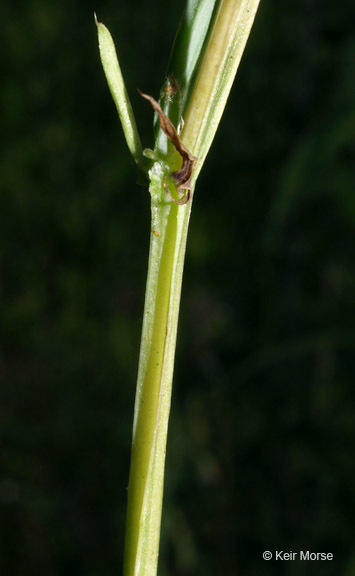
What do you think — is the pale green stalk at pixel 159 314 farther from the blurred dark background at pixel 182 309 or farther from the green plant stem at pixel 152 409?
the blurred dark background at pixel 182 309

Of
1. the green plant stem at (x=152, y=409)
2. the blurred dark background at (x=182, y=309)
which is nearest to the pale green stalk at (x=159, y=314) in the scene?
the green plant stem at (x=152, y=409)

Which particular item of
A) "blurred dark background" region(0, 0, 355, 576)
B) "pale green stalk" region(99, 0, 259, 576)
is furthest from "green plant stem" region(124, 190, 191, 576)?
"blurred dark background" region(0, 0, 355, 576)

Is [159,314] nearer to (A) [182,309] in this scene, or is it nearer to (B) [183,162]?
(B) [183,162]

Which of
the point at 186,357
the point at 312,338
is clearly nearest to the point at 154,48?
the point at 186,357

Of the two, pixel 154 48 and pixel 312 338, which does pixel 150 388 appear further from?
pixel 154 48

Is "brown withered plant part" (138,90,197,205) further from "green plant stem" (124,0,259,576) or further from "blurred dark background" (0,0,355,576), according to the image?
"blurred dark background" (0,0,355,576)

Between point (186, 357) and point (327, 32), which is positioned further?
point (186, 357)
